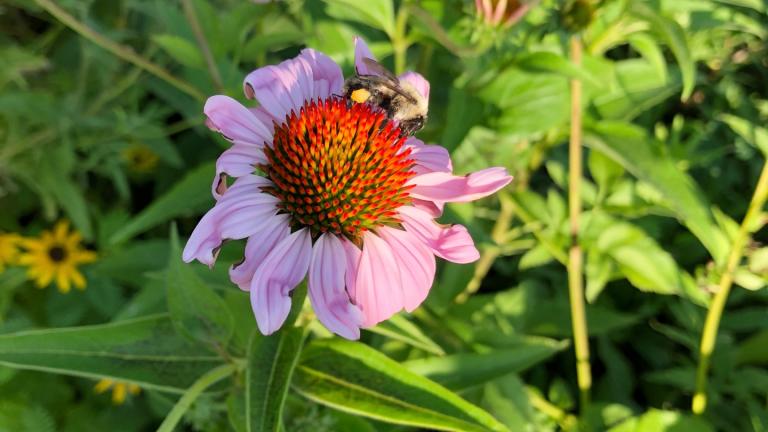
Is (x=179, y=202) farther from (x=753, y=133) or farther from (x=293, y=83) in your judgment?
(x=753, y=133)

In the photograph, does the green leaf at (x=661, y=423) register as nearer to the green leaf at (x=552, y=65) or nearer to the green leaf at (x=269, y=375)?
the green leaf at (x=552, y=65)

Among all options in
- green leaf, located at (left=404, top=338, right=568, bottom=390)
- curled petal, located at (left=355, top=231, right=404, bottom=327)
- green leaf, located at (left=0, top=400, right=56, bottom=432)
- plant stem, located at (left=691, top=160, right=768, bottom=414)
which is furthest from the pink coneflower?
green leaf, located at (left=0, top=400, right=56, bottom=432)

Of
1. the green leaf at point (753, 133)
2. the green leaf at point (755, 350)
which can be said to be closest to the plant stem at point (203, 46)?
the green leaf at point (753, 133)

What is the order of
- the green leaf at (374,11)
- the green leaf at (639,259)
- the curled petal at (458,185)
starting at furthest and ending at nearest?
the green leaf at (639,259), the green leaf at (374,11), the curled petal at (458,185)

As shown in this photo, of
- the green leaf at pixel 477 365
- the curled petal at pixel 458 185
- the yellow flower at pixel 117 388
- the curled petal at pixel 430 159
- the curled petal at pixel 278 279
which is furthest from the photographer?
the yellow flower at pixel 117 388

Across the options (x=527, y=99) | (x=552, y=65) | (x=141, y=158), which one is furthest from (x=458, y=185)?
(x=141, y=158)

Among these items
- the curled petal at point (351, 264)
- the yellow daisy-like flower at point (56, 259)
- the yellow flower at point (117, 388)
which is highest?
the curled petal at point (351, 264)

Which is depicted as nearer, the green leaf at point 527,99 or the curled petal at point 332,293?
the curled petal at point 332,293
